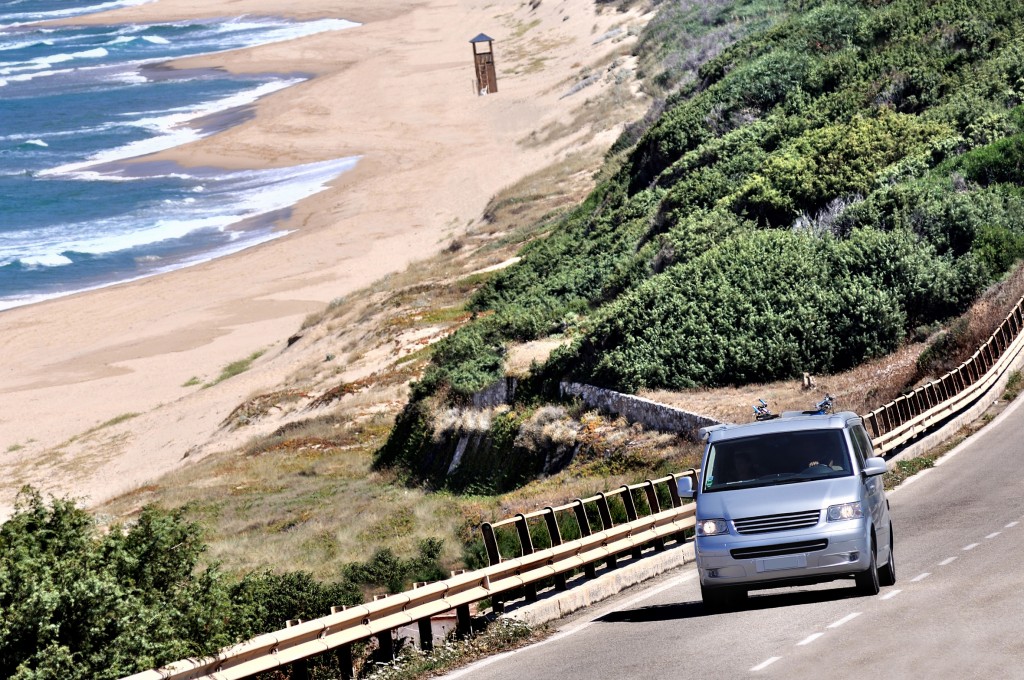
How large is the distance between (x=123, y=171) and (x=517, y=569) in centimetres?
7426

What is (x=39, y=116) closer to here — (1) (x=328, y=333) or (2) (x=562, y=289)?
(1) (x=328, y=333)

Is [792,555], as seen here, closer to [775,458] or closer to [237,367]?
[775,458]

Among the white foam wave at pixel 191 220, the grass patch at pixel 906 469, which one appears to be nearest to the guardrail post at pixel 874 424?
the grass patch at pixel 906 469

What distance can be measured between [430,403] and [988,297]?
12467mm

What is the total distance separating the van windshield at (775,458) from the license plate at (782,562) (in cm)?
85

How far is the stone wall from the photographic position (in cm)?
2598

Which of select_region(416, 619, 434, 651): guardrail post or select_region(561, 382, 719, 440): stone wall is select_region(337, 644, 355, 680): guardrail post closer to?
select_region(416, 619, 434, 651): guardrail post

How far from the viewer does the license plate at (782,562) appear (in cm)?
1341

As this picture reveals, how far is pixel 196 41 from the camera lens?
141 m

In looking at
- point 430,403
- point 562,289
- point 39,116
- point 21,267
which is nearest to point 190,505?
point 430,403

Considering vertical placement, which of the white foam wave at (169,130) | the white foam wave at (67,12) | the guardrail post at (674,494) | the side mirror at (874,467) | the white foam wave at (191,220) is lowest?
the guardrail post at (674,494)

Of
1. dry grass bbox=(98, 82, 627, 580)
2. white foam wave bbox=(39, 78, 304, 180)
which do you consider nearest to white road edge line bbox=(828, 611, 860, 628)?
dry grass bbox=(98, 82, 627, 580)

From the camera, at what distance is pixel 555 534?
15.9 m

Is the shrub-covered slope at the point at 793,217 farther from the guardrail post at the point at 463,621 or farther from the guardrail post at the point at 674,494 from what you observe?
the guardrail post at the point at 463,621
